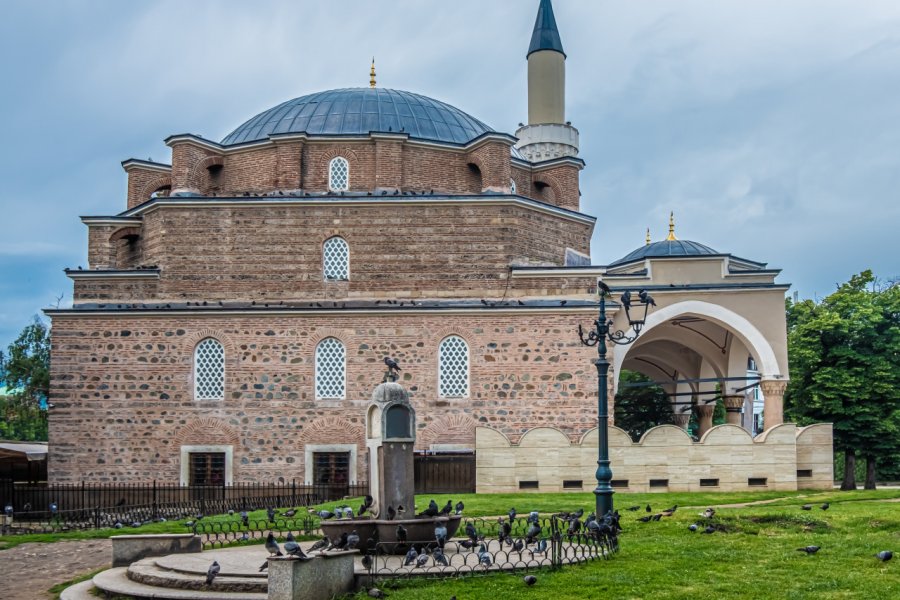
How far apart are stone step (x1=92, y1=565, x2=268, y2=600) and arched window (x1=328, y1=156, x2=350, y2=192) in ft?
42.7

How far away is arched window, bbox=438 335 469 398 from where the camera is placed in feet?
64.3

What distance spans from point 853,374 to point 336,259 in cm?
1155

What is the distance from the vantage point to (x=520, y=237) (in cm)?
2108

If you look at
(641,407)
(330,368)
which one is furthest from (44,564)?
(641,407)

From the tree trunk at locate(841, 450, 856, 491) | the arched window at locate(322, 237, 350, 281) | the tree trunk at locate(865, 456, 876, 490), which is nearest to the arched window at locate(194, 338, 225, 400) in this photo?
the arched window at locate(322, 237, 350, 281)

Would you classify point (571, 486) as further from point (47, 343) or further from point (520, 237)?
point (47, 343)

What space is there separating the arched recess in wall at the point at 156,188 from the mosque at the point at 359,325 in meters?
1.55

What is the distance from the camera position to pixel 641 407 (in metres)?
33.8

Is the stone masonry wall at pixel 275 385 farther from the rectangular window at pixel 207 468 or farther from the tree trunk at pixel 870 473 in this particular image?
the tree trunk at pixel 870 473

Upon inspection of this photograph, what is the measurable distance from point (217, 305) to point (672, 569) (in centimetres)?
1298

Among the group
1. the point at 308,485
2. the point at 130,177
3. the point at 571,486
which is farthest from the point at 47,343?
the point at 571,486

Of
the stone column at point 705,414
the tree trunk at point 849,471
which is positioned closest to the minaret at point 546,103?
the stone column at point 705,414

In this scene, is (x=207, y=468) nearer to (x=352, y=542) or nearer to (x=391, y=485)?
(x=391, y=485)

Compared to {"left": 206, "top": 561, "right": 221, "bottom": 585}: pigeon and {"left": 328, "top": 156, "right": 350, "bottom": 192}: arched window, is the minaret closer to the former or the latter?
{"left": 328, "top": 156, "right": 350, "bottom": 192}: arched window
